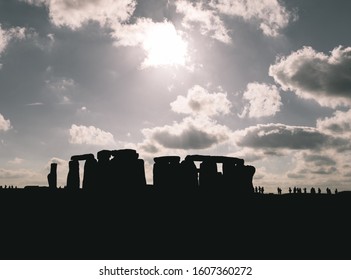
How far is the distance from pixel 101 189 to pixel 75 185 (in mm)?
2682

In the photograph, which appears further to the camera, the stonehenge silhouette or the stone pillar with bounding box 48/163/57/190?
the stone pillar with bounding box 48/163/57/190

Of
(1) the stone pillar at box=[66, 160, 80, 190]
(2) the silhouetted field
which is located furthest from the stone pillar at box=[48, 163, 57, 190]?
(2) the silhouetted field

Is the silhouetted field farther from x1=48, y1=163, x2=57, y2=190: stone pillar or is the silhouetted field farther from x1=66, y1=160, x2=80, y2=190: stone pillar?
x1=48, y1=163, x2=57, y2=190: stone pillar

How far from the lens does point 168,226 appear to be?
1578 cm

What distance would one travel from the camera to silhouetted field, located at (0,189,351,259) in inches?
553

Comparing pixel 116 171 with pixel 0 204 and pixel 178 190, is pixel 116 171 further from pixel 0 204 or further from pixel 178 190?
pixel 0 204

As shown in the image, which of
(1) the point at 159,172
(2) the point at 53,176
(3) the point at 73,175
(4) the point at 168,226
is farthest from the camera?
(2) the point at 53,176

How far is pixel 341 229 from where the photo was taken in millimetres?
16922

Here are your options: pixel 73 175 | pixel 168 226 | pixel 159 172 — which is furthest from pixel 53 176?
pixel 168 226

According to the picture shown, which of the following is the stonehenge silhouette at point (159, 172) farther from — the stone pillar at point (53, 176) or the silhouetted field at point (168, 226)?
the stone pillar at point (53, 176)

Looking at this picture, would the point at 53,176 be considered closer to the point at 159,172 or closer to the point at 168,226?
the point at 159,172

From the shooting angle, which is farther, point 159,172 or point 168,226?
point 159,172
